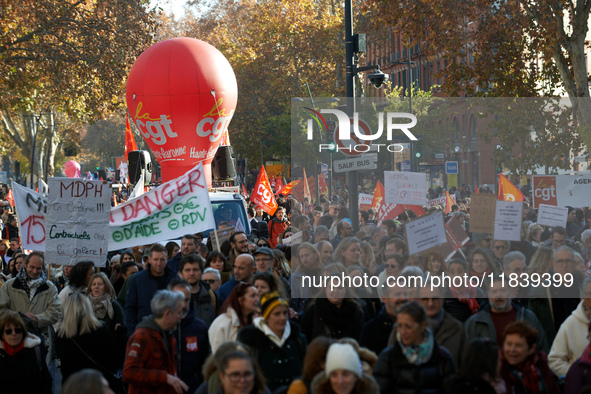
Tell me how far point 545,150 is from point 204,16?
5798cm

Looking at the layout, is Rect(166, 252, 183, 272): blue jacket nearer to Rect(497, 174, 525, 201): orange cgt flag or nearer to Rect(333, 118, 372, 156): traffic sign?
Rect(333, 118, 372, 156): traffic sign

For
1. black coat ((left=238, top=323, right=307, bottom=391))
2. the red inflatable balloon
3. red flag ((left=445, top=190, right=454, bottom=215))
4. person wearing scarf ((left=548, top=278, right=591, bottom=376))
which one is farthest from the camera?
the red inflatable balloon

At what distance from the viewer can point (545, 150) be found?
12328 millimetres

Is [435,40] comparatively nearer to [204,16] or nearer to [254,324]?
[254,324]

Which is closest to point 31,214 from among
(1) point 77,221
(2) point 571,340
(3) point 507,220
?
(1) point 77,221

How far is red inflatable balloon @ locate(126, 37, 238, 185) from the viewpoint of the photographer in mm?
19125

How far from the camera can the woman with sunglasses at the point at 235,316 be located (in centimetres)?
640

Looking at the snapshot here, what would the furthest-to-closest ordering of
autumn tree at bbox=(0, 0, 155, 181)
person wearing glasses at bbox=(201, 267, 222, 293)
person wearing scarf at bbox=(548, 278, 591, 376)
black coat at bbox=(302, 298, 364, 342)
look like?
autumn tree at bbox=(0, 0, 155, 181) → person wearing glasses at bbox=(201, 267, 222, 293) → black coat at bbox=(302, 298, 364, 342) → person wearing scarf at bbox=(548, 278, 591, 376)

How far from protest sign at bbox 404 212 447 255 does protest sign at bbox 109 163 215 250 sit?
281 centimetres

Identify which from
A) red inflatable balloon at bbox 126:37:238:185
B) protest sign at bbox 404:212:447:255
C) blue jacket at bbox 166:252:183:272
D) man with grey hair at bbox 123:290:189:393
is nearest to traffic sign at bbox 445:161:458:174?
protest sign at bbox 404:212:447:255

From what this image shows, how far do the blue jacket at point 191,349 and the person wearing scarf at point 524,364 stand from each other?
2.20 metres

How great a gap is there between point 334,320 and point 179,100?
13025 millimetres

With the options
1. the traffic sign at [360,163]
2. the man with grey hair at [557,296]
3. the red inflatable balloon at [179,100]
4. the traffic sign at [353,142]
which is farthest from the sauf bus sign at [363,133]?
the red inflatable balloon at [179,100]

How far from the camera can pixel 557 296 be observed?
7.32m
